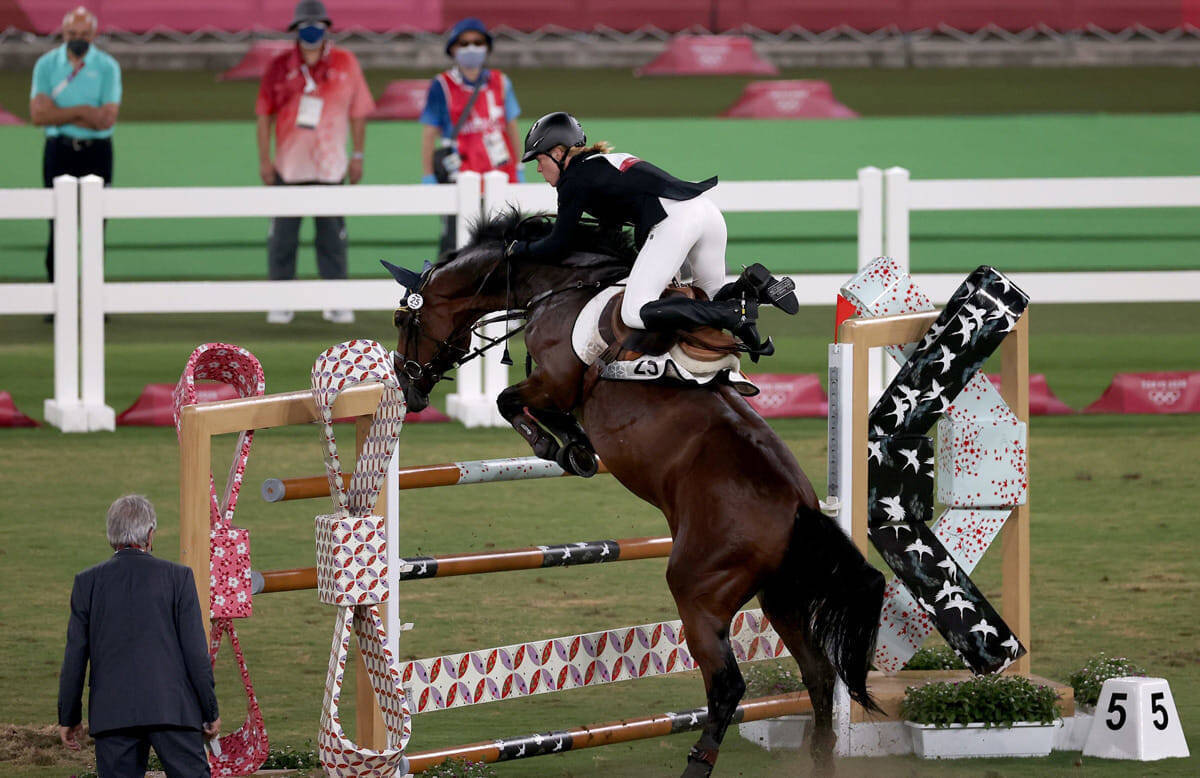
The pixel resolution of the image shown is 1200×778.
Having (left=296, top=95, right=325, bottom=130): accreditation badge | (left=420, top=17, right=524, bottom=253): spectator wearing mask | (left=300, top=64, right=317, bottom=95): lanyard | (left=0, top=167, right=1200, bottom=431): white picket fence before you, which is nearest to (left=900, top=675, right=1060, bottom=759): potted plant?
(left=0, top=167, right=1200, bottom=431): white picket fence

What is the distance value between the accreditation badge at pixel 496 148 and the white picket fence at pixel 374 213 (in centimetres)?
129

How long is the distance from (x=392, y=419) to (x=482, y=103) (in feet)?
26.6

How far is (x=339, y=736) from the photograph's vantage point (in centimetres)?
500

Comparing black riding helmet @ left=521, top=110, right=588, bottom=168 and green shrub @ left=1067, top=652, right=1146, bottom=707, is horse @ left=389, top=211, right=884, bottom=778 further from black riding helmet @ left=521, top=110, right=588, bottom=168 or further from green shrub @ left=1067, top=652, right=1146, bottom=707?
green shrub @ left=1067, top=652, right=1146, bottom=707

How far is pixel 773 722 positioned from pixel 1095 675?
3.43 ft

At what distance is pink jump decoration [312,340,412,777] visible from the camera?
5.04m

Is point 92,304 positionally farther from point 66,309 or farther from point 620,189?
point 620,189

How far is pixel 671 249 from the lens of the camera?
5793 mm

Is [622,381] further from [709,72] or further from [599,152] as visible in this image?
[709,72]

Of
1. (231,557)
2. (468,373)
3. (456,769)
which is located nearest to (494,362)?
(468,373)

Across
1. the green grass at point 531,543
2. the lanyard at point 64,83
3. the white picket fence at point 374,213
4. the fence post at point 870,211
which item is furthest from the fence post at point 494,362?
the lanyard at point 64,83

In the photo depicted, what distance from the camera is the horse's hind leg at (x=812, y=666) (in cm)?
552

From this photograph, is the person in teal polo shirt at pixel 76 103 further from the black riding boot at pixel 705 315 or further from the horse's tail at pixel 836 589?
the horse's tail at pixel 836 589

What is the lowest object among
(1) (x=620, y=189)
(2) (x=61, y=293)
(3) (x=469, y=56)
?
(2) (x=61, y=293)
